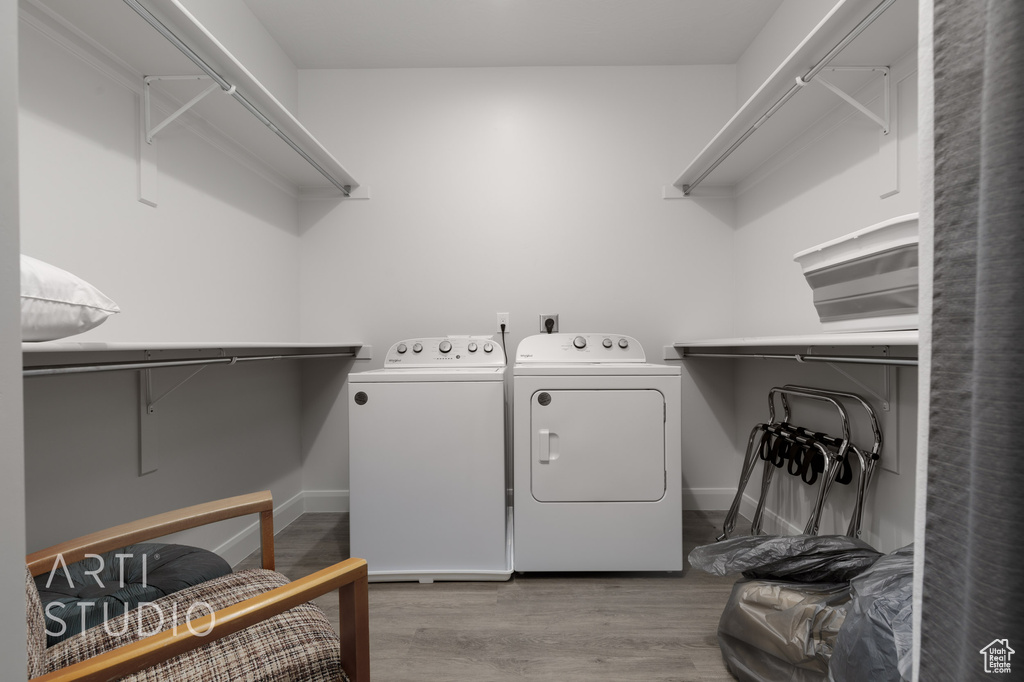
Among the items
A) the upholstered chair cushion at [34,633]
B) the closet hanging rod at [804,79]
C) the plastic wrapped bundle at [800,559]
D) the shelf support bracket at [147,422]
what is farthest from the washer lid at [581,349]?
the upholstered chair cushion at [34,633]

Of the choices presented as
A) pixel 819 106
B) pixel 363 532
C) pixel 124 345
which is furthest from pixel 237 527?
pixel 819 106

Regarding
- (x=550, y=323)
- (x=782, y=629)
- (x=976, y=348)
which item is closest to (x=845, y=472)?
(x=782, y=629)

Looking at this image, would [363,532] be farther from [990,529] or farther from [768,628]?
[990,529]

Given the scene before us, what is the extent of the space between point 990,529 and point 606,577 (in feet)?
5.32

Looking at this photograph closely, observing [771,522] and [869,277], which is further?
[771,522]

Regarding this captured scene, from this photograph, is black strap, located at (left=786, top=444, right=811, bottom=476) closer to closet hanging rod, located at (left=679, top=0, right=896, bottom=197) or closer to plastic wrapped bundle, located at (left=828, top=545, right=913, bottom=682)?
plastic wrapped bundle, located at (left=828, top=545, right=913, bottom=682)

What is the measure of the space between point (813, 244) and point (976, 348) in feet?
5.99

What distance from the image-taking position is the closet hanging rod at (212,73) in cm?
112

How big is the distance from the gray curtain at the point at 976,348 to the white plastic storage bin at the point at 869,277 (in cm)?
57

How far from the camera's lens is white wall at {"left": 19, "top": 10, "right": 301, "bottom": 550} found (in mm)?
1201

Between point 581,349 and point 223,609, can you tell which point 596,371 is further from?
point 223,609

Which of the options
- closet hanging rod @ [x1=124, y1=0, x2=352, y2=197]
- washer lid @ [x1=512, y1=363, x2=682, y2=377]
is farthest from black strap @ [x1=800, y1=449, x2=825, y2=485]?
closet hanging rod @ [x1=124, y1=0, x2=352, y2=197]

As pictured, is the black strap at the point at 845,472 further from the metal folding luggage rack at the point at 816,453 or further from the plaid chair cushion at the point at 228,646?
the plaid chair cushion at the point at 228,646

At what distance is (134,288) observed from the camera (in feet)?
4.90
